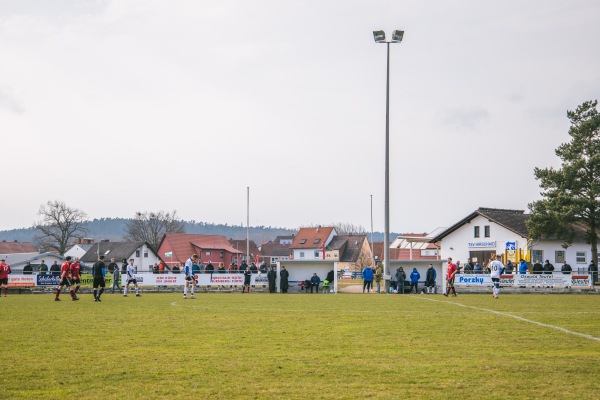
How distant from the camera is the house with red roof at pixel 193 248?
123500 millimetres

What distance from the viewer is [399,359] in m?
11.4

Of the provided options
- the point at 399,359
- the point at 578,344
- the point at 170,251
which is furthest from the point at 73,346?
the point at 170,251

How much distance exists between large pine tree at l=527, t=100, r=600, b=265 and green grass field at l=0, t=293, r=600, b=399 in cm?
3918

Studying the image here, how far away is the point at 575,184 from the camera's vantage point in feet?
187

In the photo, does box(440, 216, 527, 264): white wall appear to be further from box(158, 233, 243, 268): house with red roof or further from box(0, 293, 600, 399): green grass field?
box(158, 233, 243, 268): house with red roof

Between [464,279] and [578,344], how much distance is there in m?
30.1

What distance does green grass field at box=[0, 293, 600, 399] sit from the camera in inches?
355

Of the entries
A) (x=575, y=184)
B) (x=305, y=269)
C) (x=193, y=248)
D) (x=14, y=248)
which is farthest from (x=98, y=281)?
(x=14, y=248)

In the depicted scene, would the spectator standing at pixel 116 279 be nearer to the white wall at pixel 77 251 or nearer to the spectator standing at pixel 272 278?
the spectator standing at pixel 272 278

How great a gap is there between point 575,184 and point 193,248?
83127 mm

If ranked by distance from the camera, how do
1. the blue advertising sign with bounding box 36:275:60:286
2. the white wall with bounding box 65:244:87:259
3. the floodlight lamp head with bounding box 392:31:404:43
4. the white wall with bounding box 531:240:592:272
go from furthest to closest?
the white wall with bounding box 65:244:87:259 → the white wall with bounding box 531:240:592:272 → the blue advertising sign with bounding box 36:275:60:286 → the floodlight lamp head with bounding box 392:31:404:43

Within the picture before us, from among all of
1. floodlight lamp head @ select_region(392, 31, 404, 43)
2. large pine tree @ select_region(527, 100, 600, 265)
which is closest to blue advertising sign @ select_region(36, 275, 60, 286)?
floodlight lamp head @ select_region(392, 31, 404, 43)

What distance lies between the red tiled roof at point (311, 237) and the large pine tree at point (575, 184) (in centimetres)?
8194

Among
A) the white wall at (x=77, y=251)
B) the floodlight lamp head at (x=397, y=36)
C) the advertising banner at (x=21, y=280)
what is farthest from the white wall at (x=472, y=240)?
the white wall at (x=77, y=251)
